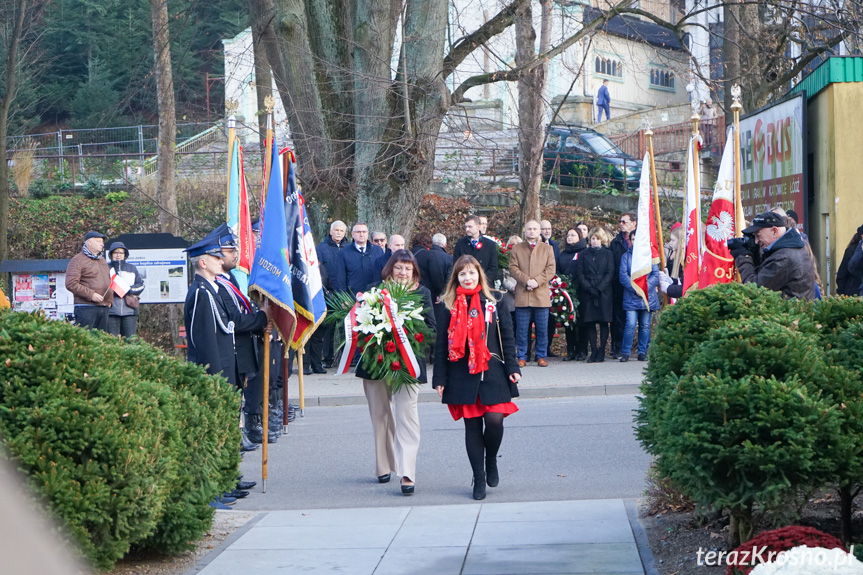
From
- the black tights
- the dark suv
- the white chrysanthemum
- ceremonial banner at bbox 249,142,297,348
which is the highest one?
the dark suv

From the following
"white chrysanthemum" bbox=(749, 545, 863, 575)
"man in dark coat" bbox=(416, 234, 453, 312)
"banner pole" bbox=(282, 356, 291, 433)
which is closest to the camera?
"white chrysanthemum" bbox=(749, 545, 863, 575)

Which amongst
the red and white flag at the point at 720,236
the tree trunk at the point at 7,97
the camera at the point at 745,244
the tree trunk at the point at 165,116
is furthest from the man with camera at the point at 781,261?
the tree trunk at the point at 7,97

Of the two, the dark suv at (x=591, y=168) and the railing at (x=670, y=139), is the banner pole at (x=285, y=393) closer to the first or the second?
the dark suv at (x=591, y=168)

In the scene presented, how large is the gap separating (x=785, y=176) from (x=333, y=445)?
332 inches

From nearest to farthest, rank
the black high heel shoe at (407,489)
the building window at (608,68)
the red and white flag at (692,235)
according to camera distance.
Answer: the black high heel shoe at (407,489), the red and white flag at (692,235), the building window at (608,68)

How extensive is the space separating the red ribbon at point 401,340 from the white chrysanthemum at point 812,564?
182 inches

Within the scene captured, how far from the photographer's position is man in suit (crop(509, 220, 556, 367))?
15.7m

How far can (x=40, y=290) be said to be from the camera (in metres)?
18.1

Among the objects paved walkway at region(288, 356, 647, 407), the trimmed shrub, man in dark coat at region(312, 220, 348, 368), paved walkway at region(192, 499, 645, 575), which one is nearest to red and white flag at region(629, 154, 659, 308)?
paved walkway at region(288, 356, 647, 407)

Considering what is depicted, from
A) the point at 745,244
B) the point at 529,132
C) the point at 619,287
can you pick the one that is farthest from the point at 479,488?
the point at 529,132

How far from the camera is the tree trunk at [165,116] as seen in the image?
24.4 m

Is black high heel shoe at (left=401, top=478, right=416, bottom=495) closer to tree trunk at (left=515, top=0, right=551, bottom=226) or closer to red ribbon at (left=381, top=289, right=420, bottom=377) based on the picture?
red ribbon at (left=381, top=289, right=420, bottom=377)

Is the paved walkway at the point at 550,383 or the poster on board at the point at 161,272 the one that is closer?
the paved walkway at the point at 550,383

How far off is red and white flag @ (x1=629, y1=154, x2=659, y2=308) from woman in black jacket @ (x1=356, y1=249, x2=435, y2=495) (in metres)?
4.28
